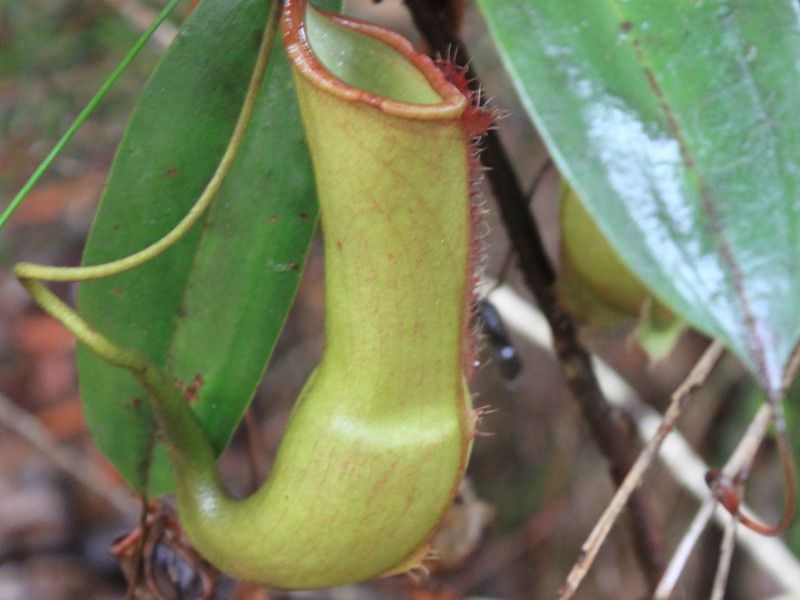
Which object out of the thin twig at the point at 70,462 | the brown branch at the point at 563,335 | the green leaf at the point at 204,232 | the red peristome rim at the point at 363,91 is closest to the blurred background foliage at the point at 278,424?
the thin twig at the point at 70,462

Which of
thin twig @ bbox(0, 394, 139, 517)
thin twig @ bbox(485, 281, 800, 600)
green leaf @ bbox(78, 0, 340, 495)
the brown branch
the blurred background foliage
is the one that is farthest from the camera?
the blurred background foliage

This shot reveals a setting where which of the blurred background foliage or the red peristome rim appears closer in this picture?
the red peristome rim

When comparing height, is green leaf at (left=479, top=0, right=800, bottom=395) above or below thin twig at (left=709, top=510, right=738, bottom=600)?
above

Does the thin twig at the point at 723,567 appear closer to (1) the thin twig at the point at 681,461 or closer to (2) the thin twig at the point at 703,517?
(2) the thin twig at the point at 703,517

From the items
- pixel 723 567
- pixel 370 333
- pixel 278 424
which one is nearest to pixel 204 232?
pixel 370 333

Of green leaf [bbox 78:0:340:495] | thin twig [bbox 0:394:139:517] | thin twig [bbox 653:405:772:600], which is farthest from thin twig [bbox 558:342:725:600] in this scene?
thin twig [bbox 0:394:139:517]

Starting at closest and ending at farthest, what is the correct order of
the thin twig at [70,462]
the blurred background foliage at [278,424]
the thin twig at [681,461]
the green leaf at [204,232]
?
the green leaf at [204,232], the thin twig at [681,461], the thin twig at [70,462], the blurred background foliage at [278,424]

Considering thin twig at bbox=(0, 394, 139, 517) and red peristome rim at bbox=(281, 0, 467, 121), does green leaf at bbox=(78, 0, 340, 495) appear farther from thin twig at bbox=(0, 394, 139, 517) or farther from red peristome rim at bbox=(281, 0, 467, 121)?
thin twig at bbox=(0, 394, 139, 517)
